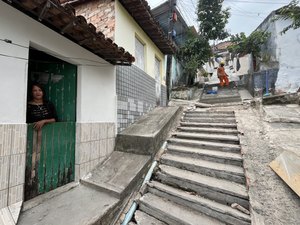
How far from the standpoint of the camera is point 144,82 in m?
6.25

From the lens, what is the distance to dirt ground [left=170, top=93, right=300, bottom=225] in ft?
8.10

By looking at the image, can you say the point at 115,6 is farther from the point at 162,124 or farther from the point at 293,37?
the point at 293,37

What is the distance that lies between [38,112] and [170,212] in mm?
2891

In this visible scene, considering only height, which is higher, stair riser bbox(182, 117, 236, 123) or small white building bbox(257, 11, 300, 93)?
small white building bbox(257, 11, 300, 93)

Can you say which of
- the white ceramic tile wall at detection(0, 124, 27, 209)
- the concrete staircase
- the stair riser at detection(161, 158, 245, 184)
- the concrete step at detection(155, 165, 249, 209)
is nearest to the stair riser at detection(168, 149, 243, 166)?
the concrete staircase

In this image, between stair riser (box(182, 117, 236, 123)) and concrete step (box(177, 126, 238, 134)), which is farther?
stair riser (box(182, 117, 236, 123))

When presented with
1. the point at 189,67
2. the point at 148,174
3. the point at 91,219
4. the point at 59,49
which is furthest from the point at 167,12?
the point at 91,219

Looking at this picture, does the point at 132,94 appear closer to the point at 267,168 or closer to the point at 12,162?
the point at 12,162

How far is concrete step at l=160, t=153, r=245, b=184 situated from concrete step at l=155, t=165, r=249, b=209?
3.6 inches

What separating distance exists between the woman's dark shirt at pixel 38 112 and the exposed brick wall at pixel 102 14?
8.18 feet

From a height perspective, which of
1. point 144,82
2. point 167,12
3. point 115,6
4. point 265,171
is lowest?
point 265,171

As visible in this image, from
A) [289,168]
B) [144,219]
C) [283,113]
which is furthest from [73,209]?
[283,113]

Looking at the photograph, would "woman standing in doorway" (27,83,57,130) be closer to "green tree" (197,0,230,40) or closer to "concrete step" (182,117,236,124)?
"concrete step" (182,117,236,124)

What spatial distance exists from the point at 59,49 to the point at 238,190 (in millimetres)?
3952
